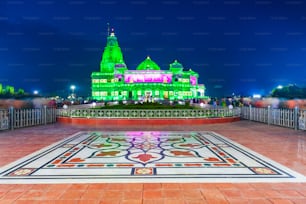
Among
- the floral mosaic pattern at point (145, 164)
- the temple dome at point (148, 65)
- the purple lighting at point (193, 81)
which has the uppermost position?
the temple dome at point (148, 65)

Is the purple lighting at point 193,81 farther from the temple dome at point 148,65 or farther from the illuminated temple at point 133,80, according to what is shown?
the temple dome at point 148,65

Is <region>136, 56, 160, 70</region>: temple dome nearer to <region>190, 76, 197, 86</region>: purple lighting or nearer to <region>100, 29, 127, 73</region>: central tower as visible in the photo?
<region>100, 29, 127, 73</region>: central tower

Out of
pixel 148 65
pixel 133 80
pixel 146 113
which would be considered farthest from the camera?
pixel 148 65

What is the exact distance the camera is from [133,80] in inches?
2810

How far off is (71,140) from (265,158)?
5.40 metres

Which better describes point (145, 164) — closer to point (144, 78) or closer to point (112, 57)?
point (144, 78)

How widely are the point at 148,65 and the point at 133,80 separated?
6.08m

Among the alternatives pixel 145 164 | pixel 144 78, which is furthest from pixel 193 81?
pixel 145 164

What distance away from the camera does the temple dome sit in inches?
2854

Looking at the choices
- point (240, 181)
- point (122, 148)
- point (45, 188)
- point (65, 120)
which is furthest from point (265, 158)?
point (65, 120)

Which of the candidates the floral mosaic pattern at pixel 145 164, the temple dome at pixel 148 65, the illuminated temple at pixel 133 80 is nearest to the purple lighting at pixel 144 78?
the illuminated temple at pixel 133 80

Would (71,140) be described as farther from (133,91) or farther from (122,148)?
(133,91)

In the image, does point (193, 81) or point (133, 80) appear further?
point (193, 81)

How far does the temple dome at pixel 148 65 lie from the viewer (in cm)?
7250
